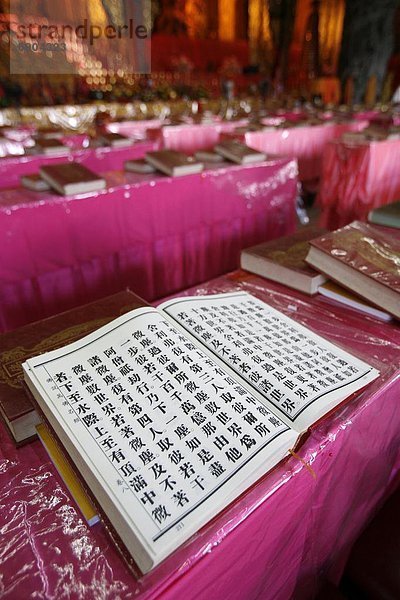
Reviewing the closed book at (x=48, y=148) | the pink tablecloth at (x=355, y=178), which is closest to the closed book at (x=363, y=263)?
the pink tablecloth at (x=355, y=178)

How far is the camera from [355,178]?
7.14ft

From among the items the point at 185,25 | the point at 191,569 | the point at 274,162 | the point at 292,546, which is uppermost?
the point at 185,25

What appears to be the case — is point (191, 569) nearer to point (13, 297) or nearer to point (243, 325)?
point (243, 325)

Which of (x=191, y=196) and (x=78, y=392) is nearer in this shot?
(x=78, y=392)

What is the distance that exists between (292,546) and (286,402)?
214 mm

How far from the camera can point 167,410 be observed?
458mm

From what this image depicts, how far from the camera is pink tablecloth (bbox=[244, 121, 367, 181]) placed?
3219 mm

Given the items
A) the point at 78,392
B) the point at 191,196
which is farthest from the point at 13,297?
the point at 78,392

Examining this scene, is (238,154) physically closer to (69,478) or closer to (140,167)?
(140,167)

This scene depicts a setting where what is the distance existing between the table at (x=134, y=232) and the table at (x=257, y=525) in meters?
0.79

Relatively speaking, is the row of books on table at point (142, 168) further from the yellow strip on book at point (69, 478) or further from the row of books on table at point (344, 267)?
the yellow strip on book at point (69, 478)

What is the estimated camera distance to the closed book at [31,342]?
0.50 m

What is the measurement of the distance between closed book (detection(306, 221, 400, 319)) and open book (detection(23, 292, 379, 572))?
195 millimetres

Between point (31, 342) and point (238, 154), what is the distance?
1305 mm
